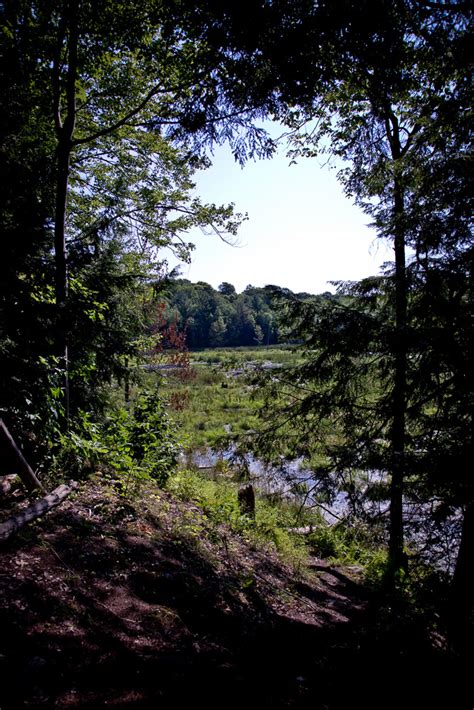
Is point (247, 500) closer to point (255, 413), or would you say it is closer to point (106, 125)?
point (255, 413)

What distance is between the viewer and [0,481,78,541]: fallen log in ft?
10.1

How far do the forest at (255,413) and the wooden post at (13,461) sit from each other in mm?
29

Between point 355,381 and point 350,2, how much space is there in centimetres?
405

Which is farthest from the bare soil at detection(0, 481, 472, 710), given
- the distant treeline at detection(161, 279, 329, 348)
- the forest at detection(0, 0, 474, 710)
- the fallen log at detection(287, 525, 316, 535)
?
the distant treeline at detection(161, 279, 329, 348)

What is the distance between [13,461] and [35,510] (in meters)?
0.54

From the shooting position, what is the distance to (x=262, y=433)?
5.72m

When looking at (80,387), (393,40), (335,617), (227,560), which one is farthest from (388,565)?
(393,40)

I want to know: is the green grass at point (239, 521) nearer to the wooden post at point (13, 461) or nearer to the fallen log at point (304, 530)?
the fallen log at point (304, 530)

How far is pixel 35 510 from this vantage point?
3.48 meters

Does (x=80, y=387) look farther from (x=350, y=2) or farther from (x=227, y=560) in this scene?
(x=350, y=2)

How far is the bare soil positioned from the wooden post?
1.33 ft

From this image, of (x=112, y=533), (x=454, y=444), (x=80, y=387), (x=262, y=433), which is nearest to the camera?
(x=454, y=444)

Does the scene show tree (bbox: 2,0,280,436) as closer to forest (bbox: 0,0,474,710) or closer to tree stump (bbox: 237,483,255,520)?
forest (bbox: 0,0,474,710)

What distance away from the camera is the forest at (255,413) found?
8.73ft
